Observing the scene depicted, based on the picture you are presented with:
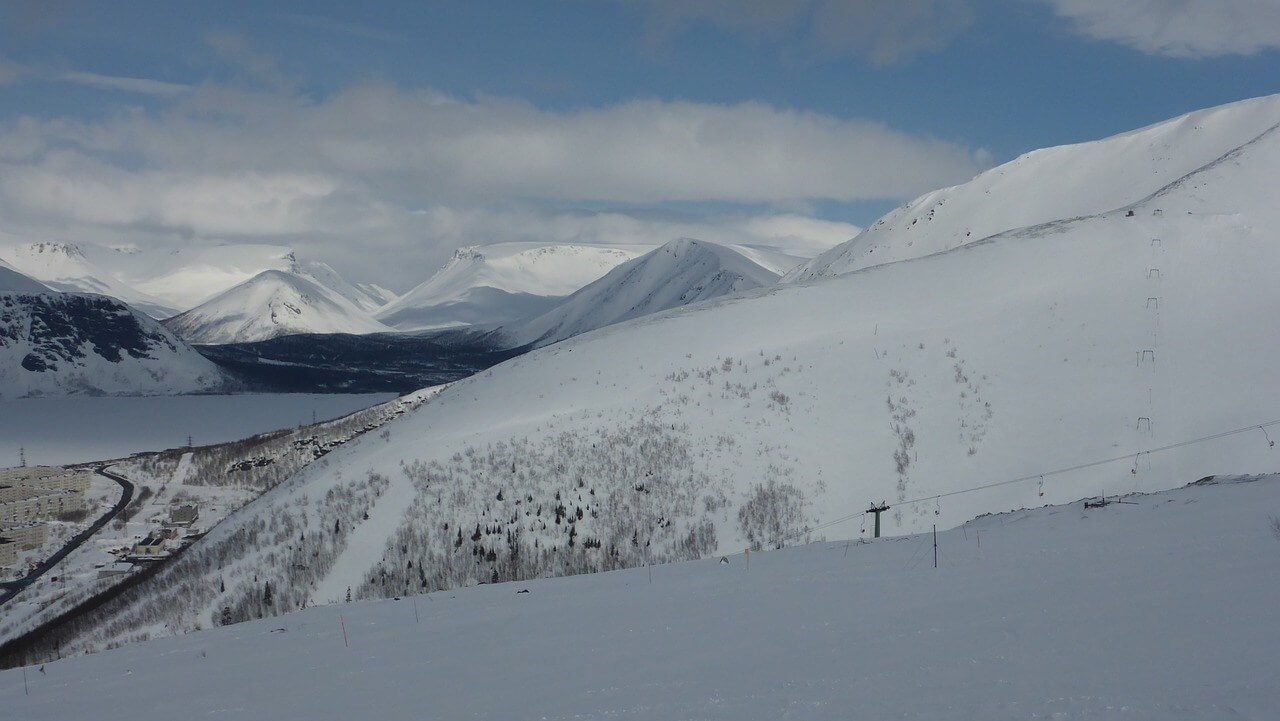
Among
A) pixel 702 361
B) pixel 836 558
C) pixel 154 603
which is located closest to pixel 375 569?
pixel 154 603

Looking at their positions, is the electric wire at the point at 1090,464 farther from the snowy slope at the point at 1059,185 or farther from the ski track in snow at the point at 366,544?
the snowy slope at the point at 1059,185

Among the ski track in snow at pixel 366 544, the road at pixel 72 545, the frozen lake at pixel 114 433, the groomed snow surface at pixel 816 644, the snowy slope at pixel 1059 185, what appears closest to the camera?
the groomed snow surface at pixel 816 644

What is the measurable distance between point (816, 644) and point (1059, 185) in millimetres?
131294

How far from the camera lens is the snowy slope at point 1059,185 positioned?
110 m

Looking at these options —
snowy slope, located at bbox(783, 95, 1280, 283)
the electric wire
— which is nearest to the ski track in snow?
the electric wire

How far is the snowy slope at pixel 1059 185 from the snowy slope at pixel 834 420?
62191 millimetres

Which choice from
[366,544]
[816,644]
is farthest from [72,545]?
[816,644]

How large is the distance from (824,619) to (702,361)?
3354 cm

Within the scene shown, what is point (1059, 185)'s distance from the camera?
408 feet

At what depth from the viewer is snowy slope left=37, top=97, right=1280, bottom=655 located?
31.3 m

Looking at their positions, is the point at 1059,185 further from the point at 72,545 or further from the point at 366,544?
the point at 72,545

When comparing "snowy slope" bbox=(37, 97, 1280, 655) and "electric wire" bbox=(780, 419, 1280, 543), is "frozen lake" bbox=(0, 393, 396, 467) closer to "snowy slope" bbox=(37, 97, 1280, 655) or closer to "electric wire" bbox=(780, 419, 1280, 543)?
"snowy slope" bbox=(37, 97, 1280, 655)

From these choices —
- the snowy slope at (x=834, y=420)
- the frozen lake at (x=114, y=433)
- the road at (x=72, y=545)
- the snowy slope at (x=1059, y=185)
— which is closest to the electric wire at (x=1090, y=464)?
the snowy slope at (x=834, y=420)

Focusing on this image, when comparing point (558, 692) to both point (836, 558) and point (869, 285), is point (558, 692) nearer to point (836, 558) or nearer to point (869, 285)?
point (836, 558)
